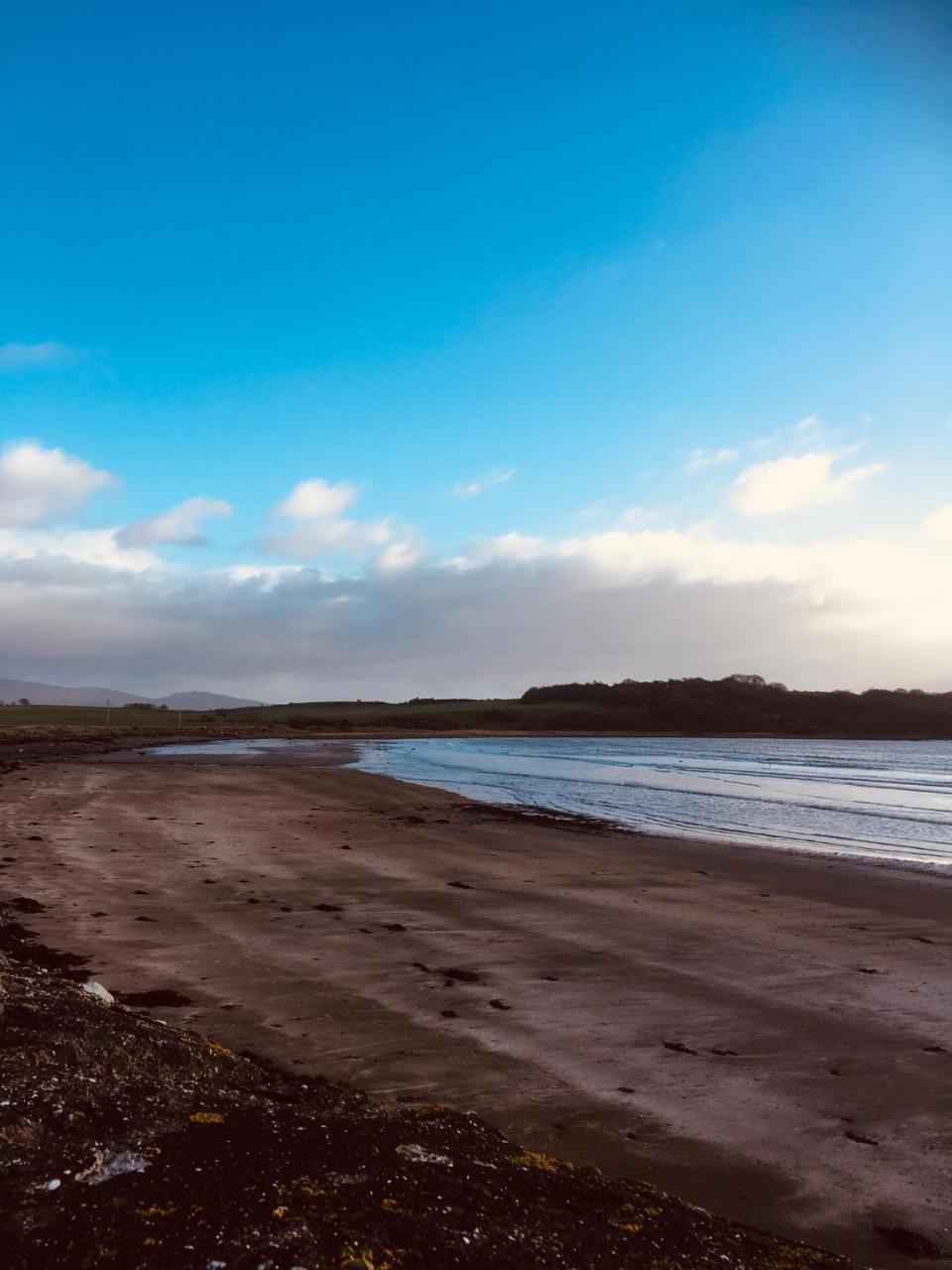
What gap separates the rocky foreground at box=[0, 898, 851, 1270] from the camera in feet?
6.98

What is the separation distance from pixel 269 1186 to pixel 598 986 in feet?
18.0

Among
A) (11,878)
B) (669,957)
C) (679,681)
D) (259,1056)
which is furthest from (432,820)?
(679,681)

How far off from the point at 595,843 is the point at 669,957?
8.77 meters

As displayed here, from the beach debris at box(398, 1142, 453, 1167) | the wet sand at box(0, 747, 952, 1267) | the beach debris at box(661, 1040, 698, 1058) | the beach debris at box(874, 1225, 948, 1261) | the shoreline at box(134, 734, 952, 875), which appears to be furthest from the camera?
the shoreline at box(134, 734, 952, 875)

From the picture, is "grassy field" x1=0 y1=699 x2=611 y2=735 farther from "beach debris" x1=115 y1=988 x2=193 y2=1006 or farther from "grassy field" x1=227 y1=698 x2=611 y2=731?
"beach debris" x1=115 y1=988 x2=193 y2=1006

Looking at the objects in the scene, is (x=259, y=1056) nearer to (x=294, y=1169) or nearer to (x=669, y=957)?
(x=294, y=1169)

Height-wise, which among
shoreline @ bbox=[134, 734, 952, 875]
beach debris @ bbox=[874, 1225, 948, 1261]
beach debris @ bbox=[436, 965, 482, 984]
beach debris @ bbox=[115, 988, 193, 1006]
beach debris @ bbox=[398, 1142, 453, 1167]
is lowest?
shoreline @ bbox=[134, 734, 952, 875]

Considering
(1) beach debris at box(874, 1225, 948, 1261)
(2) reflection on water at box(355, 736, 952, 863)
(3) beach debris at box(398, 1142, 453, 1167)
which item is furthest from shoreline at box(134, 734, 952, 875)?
(3) beach debris at box(398, 1142, 453, 1167)

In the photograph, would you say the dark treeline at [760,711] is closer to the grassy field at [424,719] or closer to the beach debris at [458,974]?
the grassy field at [424,719]

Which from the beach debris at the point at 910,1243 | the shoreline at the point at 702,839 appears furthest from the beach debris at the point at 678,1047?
the shoreline at the point at 702,839

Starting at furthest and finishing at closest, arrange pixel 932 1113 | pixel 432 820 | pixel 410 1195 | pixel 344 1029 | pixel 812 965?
pixel 432 820 → pixel 812 965 → pixel 344 1029 → pixel 932 1113 → pixel 410 1195

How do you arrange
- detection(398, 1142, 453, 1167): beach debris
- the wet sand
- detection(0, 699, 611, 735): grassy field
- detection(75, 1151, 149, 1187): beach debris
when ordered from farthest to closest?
detection(0, 699, 611, 735): grassy field, the wet sand, detection(398, 1142, 453, 1167): beach debris, detection(75, 1151, 149, 1187): beach debris

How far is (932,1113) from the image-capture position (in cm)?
500

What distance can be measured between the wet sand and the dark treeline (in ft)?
372
